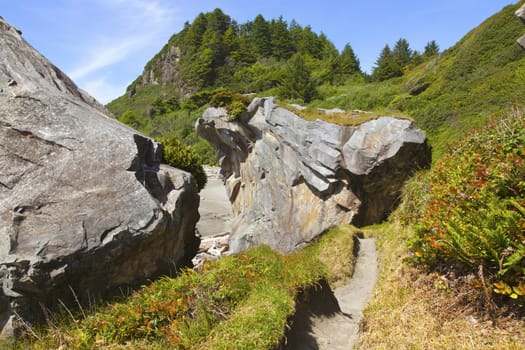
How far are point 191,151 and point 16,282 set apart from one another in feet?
26.5

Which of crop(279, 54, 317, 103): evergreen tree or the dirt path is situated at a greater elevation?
crop(279, 54, 317, 103): evergreen tree

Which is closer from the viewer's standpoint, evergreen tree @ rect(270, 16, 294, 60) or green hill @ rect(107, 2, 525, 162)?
green hill @ rect(107, 2, 525, 162)

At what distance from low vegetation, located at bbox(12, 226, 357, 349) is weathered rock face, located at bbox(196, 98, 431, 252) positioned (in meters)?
9.22

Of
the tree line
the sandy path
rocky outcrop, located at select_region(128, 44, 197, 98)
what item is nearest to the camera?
the sandy path

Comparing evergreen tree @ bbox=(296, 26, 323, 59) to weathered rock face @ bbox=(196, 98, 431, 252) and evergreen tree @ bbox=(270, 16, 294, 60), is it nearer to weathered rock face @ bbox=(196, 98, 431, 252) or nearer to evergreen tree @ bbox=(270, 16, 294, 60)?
evergreen tree @ bbox=(270, 16, 294, 60)

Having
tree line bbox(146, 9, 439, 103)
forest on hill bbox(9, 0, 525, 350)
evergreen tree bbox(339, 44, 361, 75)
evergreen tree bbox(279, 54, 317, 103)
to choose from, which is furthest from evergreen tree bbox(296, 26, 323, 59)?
forest on hill bbox(9, 0, 525, 350)

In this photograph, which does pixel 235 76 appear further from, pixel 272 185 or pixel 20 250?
pixel 20 250

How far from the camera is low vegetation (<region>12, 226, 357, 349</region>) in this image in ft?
16.6

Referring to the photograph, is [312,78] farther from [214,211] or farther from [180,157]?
[180,157]

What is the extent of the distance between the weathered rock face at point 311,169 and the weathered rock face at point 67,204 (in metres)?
8.95

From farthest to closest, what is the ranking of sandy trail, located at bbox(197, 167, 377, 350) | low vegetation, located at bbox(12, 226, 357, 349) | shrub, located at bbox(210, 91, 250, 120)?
shrub, located at bbox(210, 91, 250, 120)
sandy trail, located at bbox(197, 167, 377, 350)
low vegetation, located at bbox(12, 226, 357, 349)

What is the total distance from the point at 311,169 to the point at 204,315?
12691 mm

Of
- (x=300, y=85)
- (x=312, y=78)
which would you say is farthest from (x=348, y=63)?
(x=300, y=85)

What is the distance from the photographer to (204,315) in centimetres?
537
